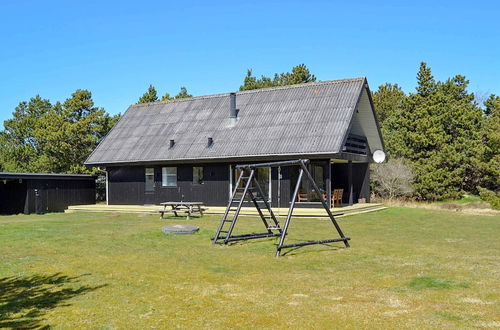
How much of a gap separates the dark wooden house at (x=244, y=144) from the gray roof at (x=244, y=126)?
2.2 inches

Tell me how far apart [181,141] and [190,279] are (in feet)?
59.0

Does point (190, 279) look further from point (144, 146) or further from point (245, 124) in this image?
point (144, 146)

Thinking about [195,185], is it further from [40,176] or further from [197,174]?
[40,176]

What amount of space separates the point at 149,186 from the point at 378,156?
12.7 metres

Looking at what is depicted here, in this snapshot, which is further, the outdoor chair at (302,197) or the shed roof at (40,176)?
the shed roof at (40,176)

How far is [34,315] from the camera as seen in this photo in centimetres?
622

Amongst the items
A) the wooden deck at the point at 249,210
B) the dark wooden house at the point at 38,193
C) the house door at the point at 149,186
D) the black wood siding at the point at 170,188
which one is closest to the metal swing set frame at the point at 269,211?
the wooden deck at the point at 249,210

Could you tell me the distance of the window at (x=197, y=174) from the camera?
2468cm

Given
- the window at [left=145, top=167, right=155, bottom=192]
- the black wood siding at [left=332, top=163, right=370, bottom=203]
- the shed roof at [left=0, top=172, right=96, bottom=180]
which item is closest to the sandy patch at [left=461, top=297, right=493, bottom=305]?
the black wood siding at [left=332, top=163, right=370, bottom=203]

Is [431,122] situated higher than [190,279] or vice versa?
[431,122]

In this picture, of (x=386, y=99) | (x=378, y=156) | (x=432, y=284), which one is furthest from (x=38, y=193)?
(x=386, y=99)

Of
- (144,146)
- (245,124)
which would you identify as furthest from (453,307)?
(144,146)

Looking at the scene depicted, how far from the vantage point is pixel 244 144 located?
23.3m

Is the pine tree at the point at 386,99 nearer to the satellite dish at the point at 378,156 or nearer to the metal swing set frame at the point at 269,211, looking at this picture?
the satellite dish at the point at 378,156
